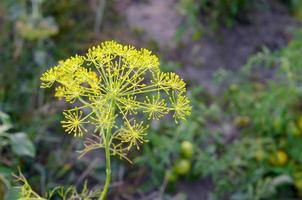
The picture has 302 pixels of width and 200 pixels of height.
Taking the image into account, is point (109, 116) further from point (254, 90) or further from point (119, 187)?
point (254, 90)

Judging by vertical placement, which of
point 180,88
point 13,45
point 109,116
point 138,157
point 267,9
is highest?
point 267,9

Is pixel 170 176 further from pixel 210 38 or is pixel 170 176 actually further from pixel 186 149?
pixel 210 38

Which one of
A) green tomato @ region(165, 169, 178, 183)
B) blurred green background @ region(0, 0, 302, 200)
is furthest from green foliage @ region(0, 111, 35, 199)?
green tomato @ region(165, 169, 178, 183)

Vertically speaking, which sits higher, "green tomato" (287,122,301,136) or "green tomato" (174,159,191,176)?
"green tomato" (287,122,301,136)

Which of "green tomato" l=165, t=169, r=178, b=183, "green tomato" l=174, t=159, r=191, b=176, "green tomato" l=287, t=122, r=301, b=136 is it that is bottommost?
"green tomato" l=165, t=169, r=178, b=183

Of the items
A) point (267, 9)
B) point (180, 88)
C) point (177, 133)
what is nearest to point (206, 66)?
point (267, 9)

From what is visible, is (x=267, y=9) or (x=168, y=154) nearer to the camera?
(x=168, y=154)

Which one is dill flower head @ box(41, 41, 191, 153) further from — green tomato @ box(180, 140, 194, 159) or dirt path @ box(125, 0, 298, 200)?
dirt path @ box(125, 0, 298, 200)

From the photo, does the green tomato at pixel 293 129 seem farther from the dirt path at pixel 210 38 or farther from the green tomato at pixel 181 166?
the dirt path at pixel 210 38
